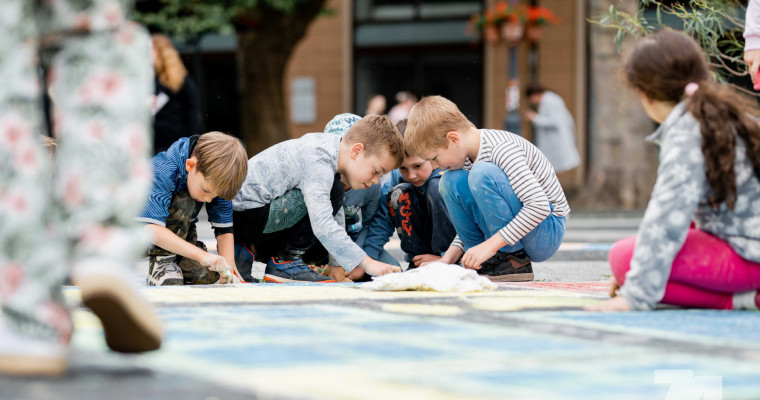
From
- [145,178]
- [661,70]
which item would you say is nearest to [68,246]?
[145,178]

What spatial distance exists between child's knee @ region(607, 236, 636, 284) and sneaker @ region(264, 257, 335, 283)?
1.86 meters

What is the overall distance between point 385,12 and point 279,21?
11.0 ft

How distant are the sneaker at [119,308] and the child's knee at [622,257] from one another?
1610 mm

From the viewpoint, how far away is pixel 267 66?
50.7 ft

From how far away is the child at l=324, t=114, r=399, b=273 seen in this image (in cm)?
505

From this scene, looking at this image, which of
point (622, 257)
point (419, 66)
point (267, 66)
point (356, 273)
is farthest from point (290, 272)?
point (419, 66)

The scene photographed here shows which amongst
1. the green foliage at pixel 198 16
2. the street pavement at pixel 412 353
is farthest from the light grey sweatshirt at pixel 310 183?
the green foliage at pixel 198 16

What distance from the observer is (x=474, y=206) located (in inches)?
180

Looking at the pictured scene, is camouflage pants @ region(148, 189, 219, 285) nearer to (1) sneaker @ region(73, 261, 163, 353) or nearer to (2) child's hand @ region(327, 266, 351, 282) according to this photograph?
(2) child's hand @ region(327, 266, 351, 282)

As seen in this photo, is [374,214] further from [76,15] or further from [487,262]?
[76,15]

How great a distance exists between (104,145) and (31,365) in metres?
0.46

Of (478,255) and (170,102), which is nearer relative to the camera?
(478,255)

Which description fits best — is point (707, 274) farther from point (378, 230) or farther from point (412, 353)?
point (378, 230)

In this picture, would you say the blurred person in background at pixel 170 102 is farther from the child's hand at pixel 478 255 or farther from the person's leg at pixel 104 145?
the person's leg at pixel 104 145
